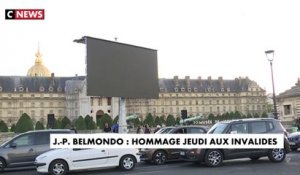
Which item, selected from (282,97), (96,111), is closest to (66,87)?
(96,111)

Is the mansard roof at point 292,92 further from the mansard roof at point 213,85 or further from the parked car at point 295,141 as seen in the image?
the mansard roof at point 213,85

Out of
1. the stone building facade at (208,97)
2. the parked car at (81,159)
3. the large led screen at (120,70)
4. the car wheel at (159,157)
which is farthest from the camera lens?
the stone building facade at (208,97)

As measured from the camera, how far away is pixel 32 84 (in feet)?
385

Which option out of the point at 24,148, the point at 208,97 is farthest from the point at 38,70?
the point at 24,148

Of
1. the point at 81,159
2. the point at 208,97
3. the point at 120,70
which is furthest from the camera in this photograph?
the point at 208,97

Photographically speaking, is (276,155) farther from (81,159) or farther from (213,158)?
(81,159)

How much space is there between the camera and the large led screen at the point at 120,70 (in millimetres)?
22484

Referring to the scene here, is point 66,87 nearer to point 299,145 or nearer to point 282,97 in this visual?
point 282,97

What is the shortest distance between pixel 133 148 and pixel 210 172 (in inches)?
148

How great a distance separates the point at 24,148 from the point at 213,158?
26.1 ft

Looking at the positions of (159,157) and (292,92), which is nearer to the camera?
(159,157)

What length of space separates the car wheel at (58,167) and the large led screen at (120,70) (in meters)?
6.88

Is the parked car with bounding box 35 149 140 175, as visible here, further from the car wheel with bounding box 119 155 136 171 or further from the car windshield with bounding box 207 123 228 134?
the car windshield with bounding box 207 123 228 134

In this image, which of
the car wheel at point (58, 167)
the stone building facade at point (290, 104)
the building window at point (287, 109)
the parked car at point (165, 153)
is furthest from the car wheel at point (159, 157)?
the building window at point (287, 109)
